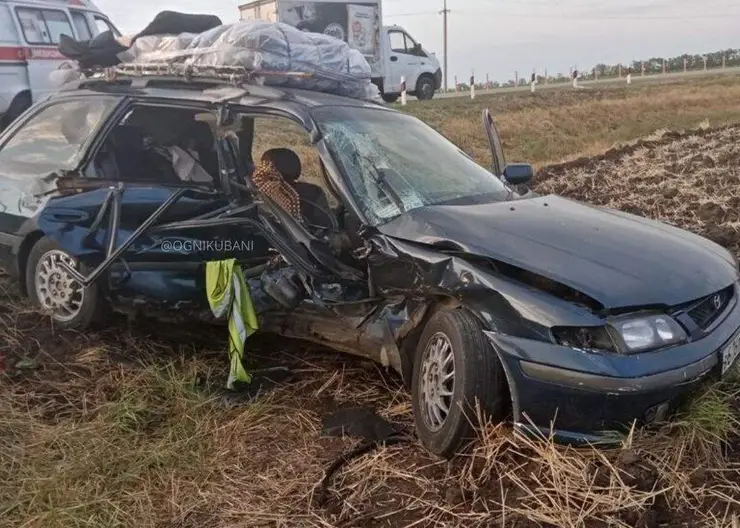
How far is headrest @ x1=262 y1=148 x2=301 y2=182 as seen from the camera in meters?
4.64

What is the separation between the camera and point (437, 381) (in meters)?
3.29

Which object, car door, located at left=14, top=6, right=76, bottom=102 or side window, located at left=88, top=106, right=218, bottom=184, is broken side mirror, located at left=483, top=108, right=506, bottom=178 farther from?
car door, located at left=14, top=6, right=76, bottom=102

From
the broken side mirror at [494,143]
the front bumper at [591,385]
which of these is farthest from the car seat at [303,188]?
the front bumper at [591,385]

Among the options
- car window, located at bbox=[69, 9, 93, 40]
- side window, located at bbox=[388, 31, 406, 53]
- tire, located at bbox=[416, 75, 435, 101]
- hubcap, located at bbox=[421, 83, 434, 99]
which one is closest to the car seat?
car window, located at bbox=[69, 9, 93, 40]

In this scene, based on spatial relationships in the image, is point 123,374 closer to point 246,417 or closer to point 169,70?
point 246,417

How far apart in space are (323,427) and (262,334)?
3.27 feet

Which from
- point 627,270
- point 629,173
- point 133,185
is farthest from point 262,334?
point 629,173

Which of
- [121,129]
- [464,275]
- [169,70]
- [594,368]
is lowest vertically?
[594,368]

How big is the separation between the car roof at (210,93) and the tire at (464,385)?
170cm

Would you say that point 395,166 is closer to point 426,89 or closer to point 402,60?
point 402,60

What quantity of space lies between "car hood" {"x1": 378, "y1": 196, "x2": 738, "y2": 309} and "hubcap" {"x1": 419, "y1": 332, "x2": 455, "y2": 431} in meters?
0.44

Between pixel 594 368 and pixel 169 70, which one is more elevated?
pixel 169 70

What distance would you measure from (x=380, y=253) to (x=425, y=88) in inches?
816

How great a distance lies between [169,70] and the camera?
200 inches
